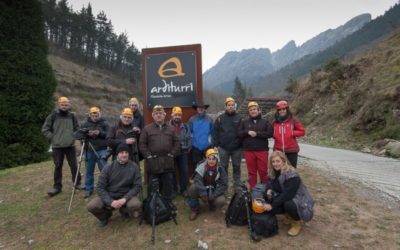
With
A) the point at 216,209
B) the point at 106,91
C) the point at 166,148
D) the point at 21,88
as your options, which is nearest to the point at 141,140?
the point at 166,148

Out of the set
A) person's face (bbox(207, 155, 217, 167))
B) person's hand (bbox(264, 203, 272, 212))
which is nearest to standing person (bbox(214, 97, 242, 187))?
person's face (bbox(207, 155, 217, 167))

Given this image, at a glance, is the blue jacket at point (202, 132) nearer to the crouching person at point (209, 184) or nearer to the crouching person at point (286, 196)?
the crouching person at point (209, 184)

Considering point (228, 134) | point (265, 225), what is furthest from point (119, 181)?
point (265, 225)

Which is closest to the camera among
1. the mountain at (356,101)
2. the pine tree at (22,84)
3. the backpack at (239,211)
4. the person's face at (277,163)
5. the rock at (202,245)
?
the rock at (202,245)

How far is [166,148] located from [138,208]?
1265 mm

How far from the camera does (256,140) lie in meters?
5.84

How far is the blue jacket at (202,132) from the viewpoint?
6.23 meters

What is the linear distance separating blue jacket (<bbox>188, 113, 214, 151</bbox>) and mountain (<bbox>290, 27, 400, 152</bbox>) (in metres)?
9.42

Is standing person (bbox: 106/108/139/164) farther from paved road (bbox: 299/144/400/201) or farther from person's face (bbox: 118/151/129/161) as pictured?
paved road (bbox: 299/144/400/201)

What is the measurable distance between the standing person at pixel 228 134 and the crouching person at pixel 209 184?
35.1 inches

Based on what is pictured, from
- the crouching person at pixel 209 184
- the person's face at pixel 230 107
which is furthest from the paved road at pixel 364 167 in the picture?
the person's face at pixel 230 107

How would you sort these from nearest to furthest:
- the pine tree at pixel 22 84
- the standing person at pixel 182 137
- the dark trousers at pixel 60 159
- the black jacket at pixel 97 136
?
the standing person at pixel 182 137 → the black jacket at pixel 97 136 → the dark trousers at pixel 60 159 → the pine tree at pixel 22 84

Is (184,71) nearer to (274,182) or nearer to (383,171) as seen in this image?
(274,182)

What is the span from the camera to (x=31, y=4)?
1234 cm
